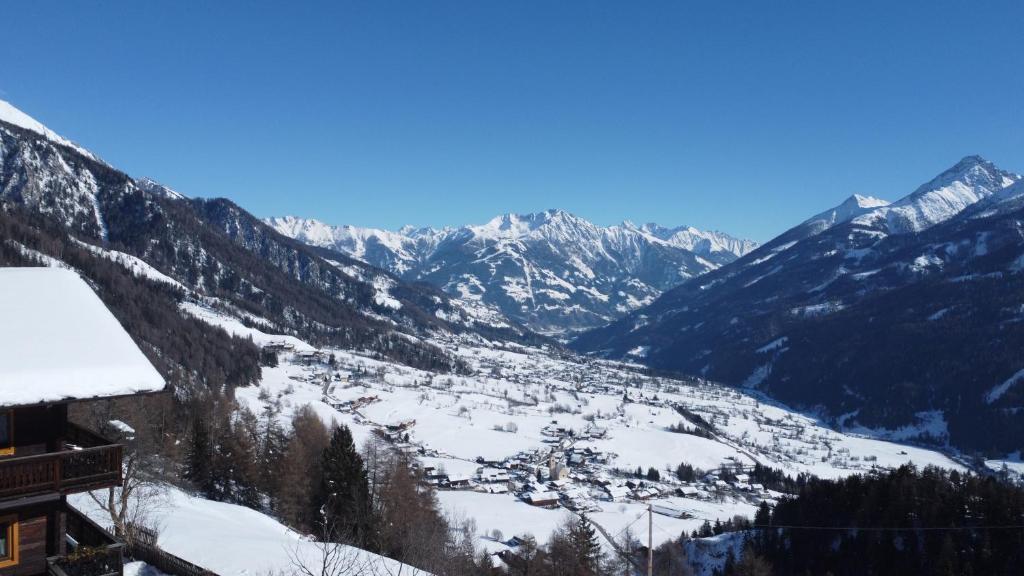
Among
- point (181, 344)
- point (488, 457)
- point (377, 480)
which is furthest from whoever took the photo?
point (181, 344)

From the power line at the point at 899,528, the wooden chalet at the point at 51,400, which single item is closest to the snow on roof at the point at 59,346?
the wooden chalet at the point at 51,400

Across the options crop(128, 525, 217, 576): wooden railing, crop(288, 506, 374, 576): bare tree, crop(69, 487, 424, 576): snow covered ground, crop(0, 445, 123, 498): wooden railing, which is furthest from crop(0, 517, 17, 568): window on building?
crop(288, 506, 374, 576): bare tree

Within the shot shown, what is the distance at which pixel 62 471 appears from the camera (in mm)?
15273

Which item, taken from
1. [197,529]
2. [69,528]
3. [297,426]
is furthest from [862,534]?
[69,528]

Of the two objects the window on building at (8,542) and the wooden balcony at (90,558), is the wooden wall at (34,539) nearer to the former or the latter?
the window on building at (8,542)

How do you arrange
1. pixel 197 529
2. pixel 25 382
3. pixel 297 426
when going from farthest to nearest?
pixel 297 426
pixel 197 529
pixel 25 382

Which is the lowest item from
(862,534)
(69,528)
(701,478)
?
(701,478)

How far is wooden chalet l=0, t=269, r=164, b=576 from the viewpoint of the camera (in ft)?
48.5

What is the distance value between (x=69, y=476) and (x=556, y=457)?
13268 centimetres

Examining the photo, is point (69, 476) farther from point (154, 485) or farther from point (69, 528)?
point (154, 485)

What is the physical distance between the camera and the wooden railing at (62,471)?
14.7 metres

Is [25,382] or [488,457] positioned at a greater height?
[25,382]

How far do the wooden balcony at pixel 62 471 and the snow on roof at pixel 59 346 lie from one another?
165 centimetres

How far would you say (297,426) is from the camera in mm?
66188
